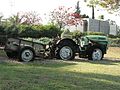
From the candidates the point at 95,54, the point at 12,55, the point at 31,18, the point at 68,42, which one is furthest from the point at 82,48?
the point at 31,18

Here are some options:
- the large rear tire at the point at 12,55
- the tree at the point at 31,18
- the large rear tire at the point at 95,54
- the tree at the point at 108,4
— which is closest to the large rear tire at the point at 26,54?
the large rear tire at the point at 12,55

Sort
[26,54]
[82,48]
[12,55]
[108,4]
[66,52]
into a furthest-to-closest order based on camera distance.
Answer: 1. [108,4]
2. [82,48]
3. [66,52]
4. [12,55]
5. [26,54]

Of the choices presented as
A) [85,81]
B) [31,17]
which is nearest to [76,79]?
[85,81]

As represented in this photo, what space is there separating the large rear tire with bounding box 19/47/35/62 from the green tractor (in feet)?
7.09

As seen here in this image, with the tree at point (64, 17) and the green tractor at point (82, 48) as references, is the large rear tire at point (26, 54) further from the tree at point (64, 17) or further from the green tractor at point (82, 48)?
the tree at point (64, 17)

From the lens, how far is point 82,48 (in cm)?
2270

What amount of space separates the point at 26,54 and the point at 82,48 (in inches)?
159

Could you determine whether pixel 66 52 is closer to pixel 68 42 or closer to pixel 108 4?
pixel 68 42

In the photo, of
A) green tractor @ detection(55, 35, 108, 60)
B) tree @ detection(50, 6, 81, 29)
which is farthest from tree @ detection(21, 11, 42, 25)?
green tractor @ detection(55, 35, 108, 60)

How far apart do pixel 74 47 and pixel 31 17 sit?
3123 cm

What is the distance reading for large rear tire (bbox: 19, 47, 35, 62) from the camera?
1974 cm

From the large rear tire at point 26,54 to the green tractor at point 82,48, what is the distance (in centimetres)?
216

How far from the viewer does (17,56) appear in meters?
20.3

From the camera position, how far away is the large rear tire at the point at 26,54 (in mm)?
19736
